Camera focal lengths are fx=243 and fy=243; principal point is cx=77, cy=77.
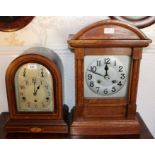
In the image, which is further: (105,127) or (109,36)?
(105,127)

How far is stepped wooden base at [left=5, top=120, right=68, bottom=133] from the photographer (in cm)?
93

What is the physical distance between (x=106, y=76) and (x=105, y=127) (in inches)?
7.8

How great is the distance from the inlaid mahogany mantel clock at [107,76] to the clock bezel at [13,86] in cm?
7

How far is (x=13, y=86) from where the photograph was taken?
2.95 ft

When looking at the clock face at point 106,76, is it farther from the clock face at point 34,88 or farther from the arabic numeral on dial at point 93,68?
the clock face at point 34,88

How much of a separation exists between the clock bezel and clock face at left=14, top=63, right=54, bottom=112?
0.01 meters

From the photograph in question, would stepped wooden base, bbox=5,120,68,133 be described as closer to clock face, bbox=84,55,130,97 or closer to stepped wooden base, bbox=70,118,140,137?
stepped wooden base, bbox=70,118,140,137

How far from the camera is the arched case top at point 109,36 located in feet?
2.71

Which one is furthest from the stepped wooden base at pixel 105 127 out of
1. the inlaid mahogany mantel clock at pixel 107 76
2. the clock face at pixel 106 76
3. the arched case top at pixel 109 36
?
the arched case top at pixel 109 36

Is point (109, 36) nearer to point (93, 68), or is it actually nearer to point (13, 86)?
point (93, 68)

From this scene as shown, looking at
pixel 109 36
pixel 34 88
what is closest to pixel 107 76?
pixel 109 36
